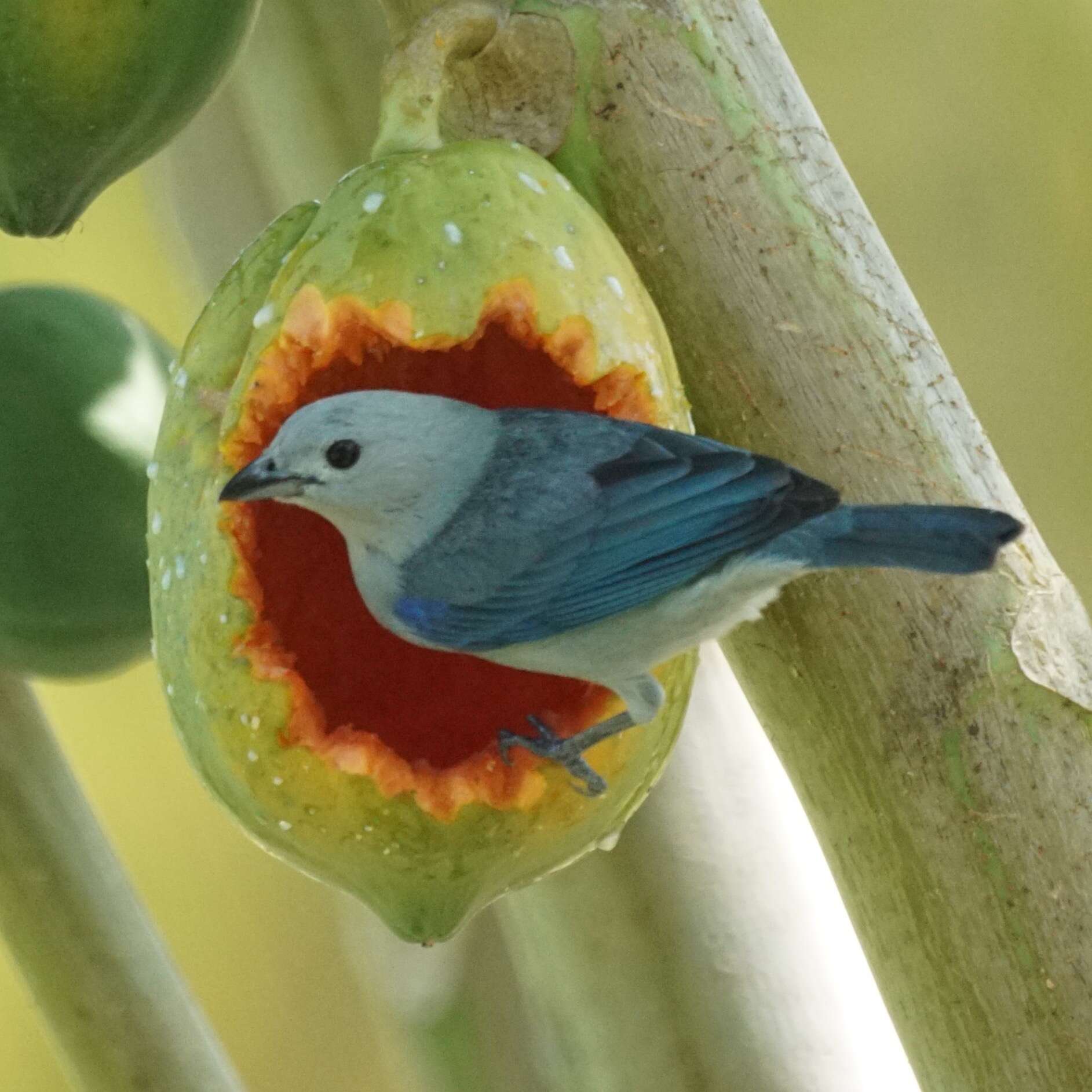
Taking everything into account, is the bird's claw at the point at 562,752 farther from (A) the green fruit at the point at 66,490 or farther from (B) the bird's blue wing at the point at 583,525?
(A) the green fruit at the point at 66,490

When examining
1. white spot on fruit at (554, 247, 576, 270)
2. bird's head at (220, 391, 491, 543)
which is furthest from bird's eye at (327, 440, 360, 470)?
white spot on fruit at (554, 247, 576, 270)

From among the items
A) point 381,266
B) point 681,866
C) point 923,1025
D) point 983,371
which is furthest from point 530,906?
point 983,371

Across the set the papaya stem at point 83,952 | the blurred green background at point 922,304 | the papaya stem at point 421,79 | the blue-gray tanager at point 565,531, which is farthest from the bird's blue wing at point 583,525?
the blurred green background at point 922,304

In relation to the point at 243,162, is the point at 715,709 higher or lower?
lower

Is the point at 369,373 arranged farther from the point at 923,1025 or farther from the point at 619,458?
the point at 923,1025

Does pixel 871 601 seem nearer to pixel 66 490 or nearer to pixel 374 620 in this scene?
pixel 374 620

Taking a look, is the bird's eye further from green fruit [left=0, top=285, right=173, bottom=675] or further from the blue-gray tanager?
green fruit [left=0, top=285, right=173, bottom=675]
